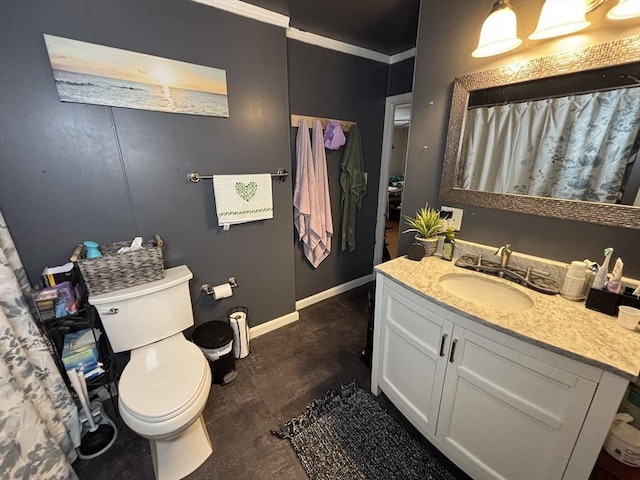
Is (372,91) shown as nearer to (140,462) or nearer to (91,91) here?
(91,91)

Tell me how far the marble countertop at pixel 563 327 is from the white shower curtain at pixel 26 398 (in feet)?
5.43

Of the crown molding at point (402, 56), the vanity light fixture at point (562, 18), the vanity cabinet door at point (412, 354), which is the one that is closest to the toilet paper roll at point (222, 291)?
the vanity cabinet door at point (412, 354)

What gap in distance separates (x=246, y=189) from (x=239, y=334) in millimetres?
1092

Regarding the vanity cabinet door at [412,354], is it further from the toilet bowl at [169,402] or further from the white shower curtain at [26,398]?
the white shower curtain at [26,398]

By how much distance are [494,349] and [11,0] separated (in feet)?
8.23

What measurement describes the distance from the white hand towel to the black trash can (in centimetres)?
74

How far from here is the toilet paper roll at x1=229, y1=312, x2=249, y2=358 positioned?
1923mm

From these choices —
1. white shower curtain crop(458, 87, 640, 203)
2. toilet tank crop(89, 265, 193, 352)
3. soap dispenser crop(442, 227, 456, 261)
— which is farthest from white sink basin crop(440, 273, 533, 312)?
toilet tank crop(89, 265, 193, 352)

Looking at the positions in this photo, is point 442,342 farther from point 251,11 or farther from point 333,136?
point 251,11

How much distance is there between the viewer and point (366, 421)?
150 cm

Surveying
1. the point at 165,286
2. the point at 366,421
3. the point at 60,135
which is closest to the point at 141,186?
the point at 60,135

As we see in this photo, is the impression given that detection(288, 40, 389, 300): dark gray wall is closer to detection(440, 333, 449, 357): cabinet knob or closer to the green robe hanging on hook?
the green robe hanging on hook

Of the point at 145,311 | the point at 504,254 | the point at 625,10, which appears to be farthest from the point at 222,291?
the point at 625,10

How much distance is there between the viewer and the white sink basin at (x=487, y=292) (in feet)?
3.97
